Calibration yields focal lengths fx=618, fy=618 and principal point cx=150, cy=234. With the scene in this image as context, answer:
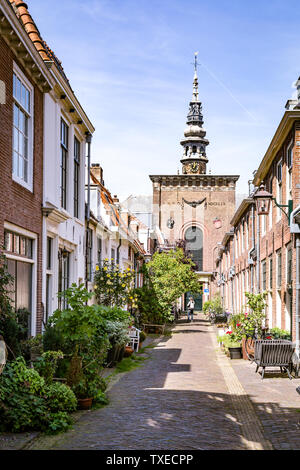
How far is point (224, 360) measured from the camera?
17953mm

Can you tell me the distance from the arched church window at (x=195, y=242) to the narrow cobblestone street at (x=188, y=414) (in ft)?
154

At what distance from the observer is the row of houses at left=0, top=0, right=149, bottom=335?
34.3 feet

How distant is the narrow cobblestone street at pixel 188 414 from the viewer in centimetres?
755

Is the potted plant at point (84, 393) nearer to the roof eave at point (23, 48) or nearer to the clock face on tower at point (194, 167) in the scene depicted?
the roof eave at point (23, 48)

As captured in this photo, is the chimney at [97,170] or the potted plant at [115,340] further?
the chimney at [97,170]

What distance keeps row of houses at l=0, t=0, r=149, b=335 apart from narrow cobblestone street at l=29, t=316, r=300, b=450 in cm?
264

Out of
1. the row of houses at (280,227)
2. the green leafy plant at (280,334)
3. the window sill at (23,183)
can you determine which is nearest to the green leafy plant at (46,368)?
the window sill at (23,183)

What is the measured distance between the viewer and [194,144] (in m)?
69.3

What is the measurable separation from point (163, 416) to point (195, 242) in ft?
176

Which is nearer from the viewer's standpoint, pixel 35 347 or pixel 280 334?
pixel 35 347

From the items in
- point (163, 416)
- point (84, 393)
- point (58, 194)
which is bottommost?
point (163, 416)

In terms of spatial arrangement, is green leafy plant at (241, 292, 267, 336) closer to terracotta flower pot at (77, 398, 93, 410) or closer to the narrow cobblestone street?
the narrow cobblestone street

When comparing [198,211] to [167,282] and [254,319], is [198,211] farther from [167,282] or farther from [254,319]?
[254,319]

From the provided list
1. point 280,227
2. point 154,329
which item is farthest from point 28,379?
point 154,329
